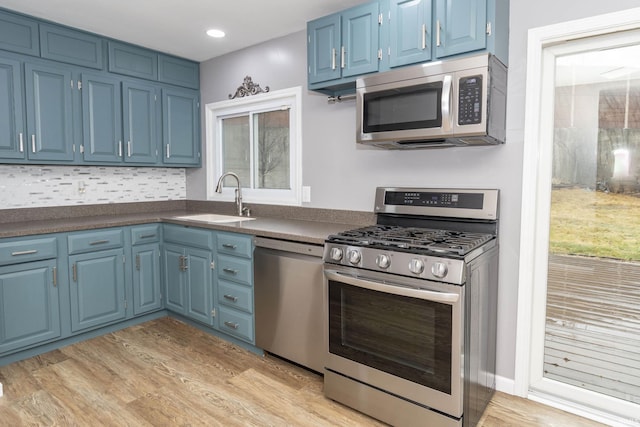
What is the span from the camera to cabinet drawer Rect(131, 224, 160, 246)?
3.31 meters

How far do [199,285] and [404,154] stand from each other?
1.84 meters

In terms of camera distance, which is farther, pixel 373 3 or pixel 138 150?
pixel 138 150

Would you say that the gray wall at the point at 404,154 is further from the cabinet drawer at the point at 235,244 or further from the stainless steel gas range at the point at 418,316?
the cabinet drawer at the point at 235,244

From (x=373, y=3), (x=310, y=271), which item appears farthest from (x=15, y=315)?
(x=373, y=3)

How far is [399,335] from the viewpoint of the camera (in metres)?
1.97

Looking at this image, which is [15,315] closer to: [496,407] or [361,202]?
[361,202]

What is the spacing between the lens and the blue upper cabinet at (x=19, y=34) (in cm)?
286

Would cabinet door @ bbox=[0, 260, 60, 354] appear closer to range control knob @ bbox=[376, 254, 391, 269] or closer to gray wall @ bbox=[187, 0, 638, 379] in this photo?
gray wall @ bbox=[187, 0, 638, 379]

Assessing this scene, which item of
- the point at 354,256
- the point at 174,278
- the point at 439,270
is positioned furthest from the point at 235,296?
the point at 439,270

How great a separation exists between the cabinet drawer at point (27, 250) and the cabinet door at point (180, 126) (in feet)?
4.37

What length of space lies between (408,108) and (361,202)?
2.88ft

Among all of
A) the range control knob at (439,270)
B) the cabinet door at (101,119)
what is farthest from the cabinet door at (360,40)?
the cabinet door at (101,119)

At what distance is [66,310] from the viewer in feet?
9.66

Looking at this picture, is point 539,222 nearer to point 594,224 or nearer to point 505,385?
point 594,224
